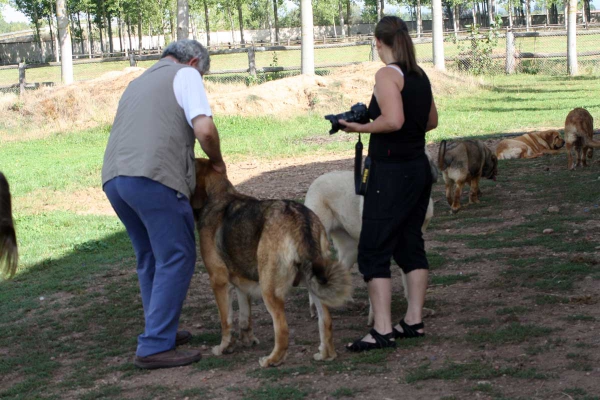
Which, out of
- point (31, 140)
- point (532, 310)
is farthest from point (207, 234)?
point (31, 140)

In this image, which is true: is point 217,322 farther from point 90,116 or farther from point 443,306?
point 90,116

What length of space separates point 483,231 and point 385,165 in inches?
169

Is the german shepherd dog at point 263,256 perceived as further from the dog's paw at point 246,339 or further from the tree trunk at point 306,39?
the tree trunk at point 306,39

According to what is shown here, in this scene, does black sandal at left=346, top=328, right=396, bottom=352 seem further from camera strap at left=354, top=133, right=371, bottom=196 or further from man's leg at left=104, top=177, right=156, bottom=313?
man's leg at left=104, top=177, right=156, bottom=313

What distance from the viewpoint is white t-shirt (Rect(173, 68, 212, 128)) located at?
16.0 ft

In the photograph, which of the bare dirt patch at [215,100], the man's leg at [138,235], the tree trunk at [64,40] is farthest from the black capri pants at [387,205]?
the tree trunk at [64,40]

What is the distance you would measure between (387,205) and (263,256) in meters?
0.86

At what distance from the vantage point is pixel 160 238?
5012mm

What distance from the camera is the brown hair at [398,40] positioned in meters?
4.81

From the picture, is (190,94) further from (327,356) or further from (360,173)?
(327,356)

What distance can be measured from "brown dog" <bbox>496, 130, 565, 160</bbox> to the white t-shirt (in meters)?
9.57

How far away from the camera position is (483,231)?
29.2 ft

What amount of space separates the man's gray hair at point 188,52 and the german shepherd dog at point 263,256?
676 millimetres

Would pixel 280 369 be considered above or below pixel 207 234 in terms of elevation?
below
